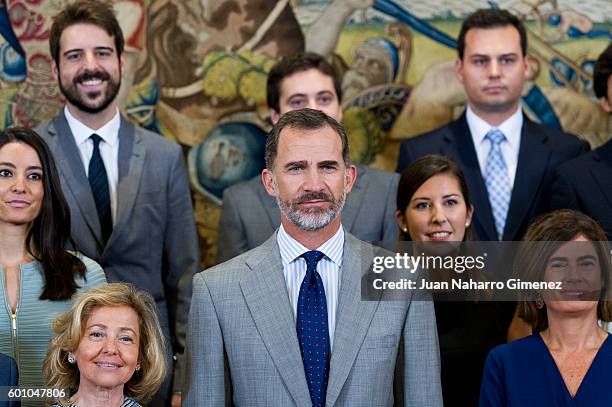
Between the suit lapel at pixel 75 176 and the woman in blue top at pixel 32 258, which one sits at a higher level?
the suit lapel at pixel 75 176

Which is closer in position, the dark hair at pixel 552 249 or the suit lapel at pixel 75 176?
the dark hair at pixel 552 249

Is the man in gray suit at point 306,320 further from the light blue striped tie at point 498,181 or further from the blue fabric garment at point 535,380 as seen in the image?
the light blue striped tie at point 498,181

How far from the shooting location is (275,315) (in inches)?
148

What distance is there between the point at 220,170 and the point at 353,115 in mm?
680

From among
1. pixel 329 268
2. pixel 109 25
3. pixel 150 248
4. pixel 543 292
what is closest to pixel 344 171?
pixel 329 268

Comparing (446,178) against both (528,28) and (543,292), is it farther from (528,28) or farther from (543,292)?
(528,28)

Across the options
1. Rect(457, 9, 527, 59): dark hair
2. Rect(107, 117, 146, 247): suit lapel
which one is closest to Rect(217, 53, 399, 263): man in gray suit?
Rect(107, 117, 146, 247): suit lapel

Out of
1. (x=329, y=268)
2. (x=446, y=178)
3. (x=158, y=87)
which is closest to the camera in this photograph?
(x=329, y=268)

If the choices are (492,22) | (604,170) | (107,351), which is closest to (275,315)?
(107,351)

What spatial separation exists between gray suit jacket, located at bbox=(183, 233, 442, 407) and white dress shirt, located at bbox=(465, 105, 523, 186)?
151 centimetres

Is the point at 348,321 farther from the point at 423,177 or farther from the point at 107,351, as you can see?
the point at 423,177

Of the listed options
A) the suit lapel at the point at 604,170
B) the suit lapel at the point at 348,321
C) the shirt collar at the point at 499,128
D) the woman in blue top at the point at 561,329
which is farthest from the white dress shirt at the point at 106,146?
the suit lapel at the point at 604,170

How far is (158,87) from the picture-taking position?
5.81 m

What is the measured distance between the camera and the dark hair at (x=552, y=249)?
13.3 feet
